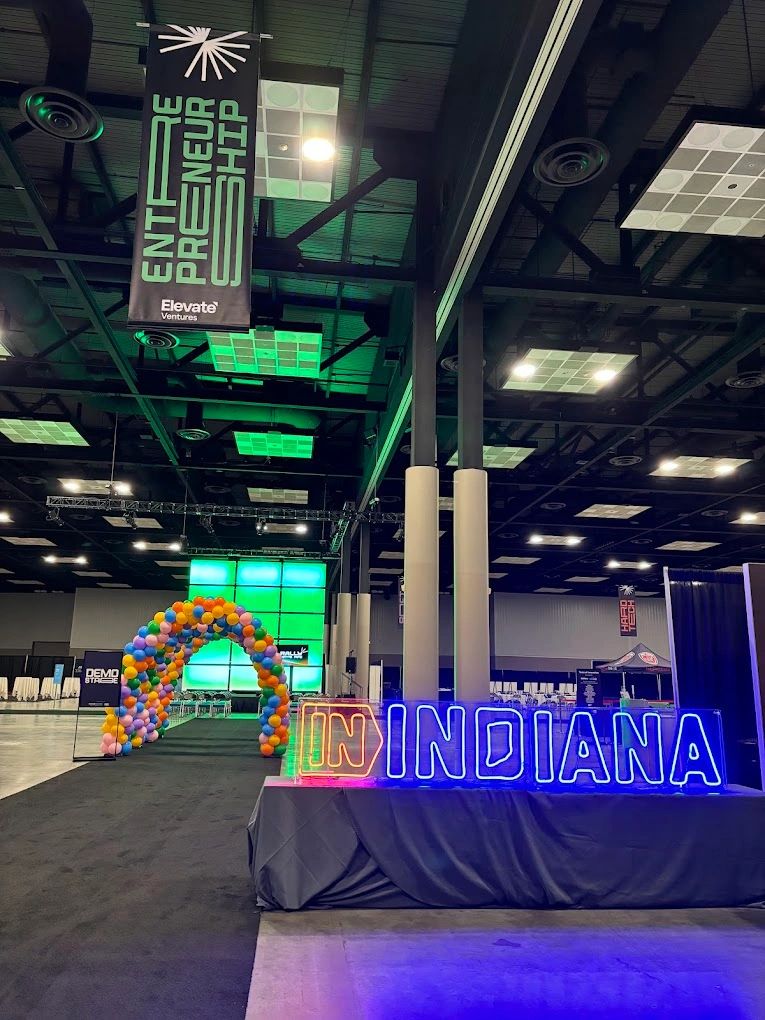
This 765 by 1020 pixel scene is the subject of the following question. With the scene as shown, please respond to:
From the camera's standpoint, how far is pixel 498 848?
16.0 ft

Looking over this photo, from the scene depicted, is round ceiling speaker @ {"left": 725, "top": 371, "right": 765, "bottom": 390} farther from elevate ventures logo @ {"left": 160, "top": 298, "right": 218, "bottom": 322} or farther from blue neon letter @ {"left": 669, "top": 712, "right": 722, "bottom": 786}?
elevate ventures logo @ {"left": 160, "top": 298, "right": 218, "bottom": 322}

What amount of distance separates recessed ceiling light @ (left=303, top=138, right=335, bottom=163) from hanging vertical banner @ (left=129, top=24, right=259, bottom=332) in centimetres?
154

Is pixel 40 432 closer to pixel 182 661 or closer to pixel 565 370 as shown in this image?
pixel 182 661

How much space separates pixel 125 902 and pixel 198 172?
5292 mm

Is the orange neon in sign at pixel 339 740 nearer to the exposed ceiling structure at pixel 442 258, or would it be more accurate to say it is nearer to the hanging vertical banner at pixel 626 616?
the exposed ceiling structure at pixel 442 258

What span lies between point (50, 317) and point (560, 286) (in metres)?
8.22

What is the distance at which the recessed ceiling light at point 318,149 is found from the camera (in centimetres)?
714

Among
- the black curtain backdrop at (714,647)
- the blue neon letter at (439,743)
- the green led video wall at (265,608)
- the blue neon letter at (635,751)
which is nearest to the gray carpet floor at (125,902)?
the blue neon letter at (439,743)

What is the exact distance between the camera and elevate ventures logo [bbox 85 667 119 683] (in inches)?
469

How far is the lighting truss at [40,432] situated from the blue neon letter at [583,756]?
12.5 m

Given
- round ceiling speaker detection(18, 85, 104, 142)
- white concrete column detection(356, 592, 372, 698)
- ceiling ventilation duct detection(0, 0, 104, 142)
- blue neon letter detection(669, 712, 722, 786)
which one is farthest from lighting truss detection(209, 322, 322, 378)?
white concrete column detection(356, 592, 372, 698)

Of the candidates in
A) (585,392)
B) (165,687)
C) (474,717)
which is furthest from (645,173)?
(165,687)

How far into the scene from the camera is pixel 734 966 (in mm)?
3863

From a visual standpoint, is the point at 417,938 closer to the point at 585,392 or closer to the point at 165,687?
the point at 585,392
